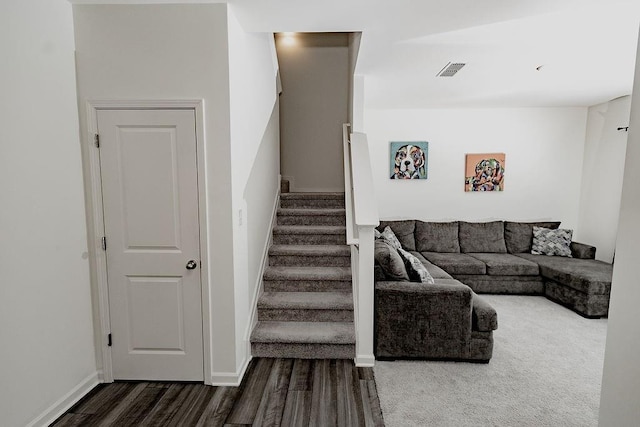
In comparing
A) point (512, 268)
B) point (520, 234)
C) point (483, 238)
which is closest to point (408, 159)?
point (483, 238)

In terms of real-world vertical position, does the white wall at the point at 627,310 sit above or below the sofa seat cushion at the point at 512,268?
above

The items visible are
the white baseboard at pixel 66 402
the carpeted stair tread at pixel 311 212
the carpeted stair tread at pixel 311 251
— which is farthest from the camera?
the carpeted stair tread at pixel 311 212

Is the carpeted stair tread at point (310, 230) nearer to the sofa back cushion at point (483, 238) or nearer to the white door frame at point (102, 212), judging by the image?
the white door frame at point (102, 212)

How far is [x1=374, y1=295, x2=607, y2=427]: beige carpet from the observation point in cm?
218

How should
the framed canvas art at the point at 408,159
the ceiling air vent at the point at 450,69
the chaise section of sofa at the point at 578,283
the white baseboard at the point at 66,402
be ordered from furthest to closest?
the framed canvas art at the point at 408,159 < the chaise section of sofa at the point at 578,283 < the ceiling air vent at the point at 450,69 < the white baseboard at the point at 66,402

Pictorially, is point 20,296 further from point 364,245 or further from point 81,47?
point 364,245

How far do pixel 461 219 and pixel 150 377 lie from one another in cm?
491

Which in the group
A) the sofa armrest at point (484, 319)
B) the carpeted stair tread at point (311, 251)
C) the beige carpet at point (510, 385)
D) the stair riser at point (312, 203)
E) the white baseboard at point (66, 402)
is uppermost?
the stair riser at point (312, 203)

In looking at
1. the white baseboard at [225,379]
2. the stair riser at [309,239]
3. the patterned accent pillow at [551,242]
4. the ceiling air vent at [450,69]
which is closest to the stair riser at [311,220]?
the stair riser at [309,239]

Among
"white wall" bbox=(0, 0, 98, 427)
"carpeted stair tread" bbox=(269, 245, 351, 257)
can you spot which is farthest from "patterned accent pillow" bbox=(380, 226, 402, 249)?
"white wall" bbox=(0, 0, 98, 427)

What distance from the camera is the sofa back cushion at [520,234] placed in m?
5.14

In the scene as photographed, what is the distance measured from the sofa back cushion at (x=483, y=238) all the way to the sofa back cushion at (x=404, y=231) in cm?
78

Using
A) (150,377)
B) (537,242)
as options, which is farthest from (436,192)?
(150,377)

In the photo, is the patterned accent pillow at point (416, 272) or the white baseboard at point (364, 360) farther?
the patterned accent pillow at point (416, 272)
